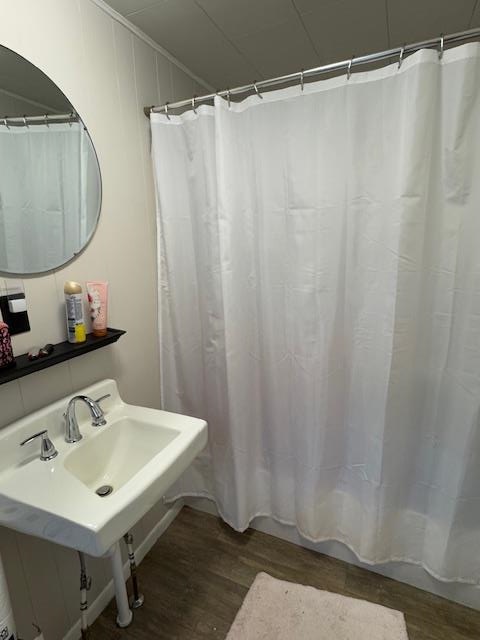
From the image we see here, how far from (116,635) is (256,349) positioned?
47.8 inches

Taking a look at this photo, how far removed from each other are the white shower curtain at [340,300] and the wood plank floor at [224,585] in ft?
0.44

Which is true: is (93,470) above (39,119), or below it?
below

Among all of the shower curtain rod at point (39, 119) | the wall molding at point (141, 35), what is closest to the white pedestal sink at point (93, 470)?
the shower curtain rod at point (39, 119)

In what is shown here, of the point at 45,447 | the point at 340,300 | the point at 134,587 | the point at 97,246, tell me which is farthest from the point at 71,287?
the point at 134,587

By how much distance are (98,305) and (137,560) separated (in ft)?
3.99

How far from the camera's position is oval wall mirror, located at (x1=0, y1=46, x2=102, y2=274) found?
956mm

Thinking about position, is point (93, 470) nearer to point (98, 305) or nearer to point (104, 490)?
point (104, 490)

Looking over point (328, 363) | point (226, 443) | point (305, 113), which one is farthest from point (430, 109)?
point (226, 443)

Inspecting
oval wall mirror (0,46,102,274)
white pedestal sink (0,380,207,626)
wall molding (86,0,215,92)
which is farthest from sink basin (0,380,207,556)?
wall molding (86,0,215,92)

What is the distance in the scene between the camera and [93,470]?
3.71 ft

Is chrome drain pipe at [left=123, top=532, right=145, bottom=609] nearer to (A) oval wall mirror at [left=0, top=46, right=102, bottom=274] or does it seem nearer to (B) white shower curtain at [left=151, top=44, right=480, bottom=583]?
(B) white shower curtain at [left=151, top=44, right=480, bottom=583]

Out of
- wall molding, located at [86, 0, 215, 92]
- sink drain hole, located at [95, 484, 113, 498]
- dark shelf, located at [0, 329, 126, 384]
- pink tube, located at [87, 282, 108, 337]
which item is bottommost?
sink drain hole, located at [95, 484, 113, 498]

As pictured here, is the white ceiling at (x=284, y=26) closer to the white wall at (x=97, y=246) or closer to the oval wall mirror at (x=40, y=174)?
the white wall at (x=97, y=246)

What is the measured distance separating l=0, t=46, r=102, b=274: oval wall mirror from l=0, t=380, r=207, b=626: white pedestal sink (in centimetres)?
51
